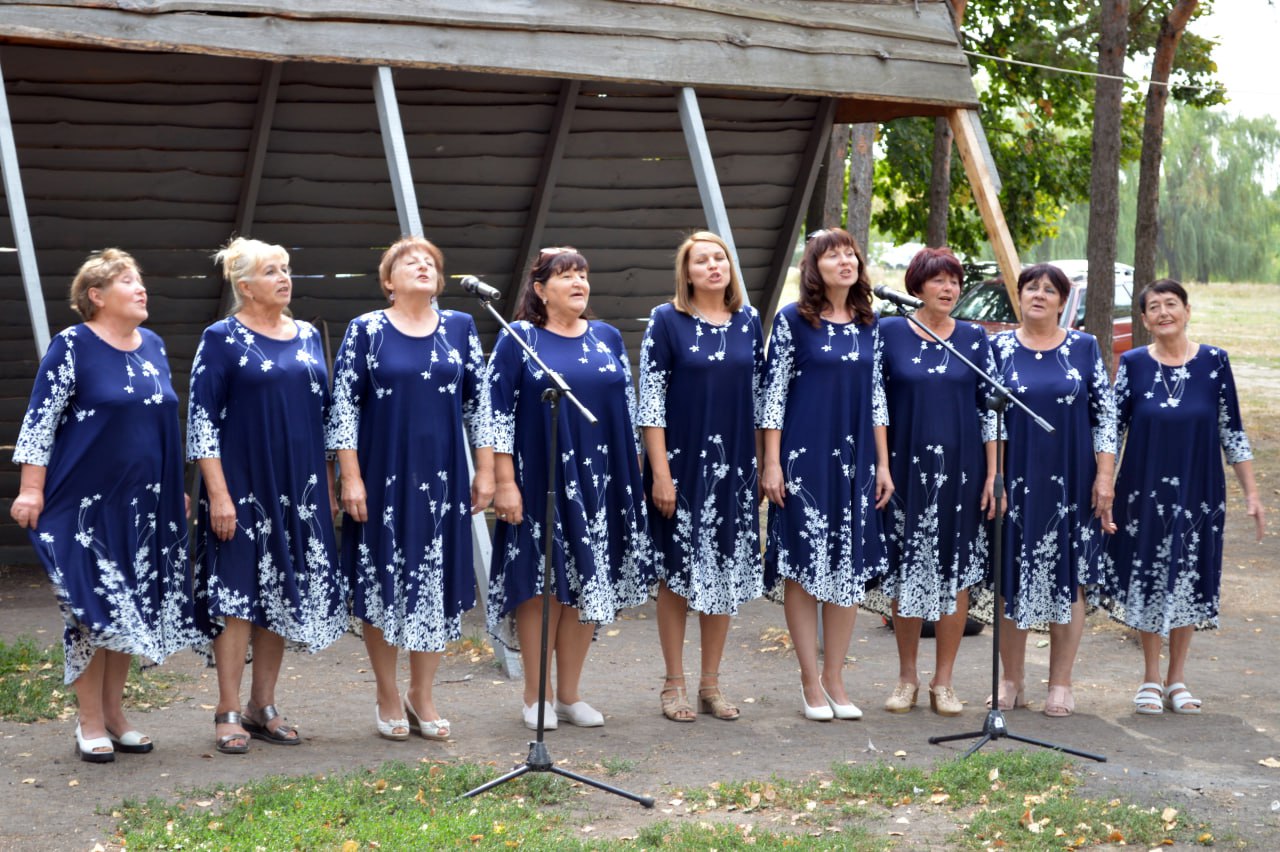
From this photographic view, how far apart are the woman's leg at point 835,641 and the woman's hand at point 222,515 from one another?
2.12m

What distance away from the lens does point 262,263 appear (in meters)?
5.17

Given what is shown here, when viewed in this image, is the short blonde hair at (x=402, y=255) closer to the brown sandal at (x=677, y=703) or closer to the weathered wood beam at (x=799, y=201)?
the brown sandal at (x=677, y=703)

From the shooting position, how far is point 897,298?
219 inches

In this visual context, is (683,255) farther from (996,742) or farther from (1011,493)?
(996,742)

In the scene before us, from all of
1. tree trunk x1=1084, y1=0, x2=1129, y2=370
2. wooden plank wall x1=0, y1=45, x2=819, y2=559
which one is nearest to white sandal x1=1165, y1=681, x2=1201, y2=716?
wooden plank wall x1=0, y1=45, x2=819, y2=559

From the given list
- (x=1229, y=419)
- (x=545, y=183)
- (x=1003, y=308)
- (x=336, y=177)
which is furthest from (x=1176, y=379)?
(x=1003, y=308)

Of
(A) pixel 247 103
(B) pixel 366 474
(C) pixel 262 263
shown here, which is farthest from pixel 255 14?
(B) pixel 366 474

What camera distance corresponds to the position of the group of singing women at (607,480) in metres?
5.11

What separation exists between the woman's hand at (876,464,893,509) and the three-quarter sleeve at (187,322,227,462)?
2436 mm

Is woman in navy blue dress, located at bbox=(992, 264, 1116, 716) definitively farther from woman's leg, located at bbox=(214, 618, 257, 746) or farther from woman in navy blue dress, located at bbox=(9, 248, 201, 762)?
woman in navy blue dress, located at bbox=(9, 248, 201, 762)

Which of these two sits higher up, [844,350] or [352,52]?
[352,52]

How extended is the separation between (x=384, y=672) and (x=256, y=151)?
3978mm

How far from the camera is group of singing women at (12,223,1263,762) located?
16.8 ft

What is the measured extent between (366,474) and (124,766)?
4.21ft
